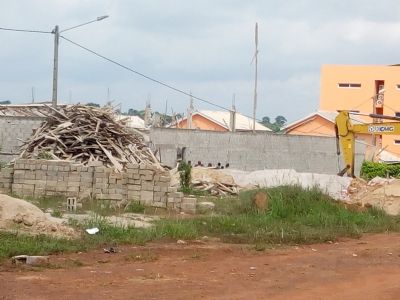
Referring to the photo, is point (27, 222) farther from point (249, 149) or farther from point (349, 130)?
point (249, 149)

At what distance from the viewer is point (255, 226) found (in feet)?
49.6

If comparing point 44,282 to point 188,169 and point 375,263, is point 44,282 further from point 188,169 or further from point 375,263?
point 188,169

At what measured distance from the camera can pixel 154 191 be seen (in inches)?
669

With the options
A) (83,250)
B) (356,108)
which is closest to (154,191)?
(83,250)

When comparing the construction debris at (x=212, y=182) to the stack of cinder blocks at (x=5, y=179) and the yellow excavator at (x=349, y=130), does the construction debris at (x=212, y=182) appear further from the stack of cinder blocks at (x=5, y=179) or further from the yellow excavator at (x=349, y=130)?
the stack of cinder blocks at (x=5, y=179)

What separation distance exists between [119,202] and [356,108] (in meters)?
40.3

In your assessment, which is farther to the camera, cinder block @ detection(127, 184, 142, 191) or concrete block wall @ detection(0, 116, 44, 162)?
concrete block wall @ detection(0, 116, 44, 162)

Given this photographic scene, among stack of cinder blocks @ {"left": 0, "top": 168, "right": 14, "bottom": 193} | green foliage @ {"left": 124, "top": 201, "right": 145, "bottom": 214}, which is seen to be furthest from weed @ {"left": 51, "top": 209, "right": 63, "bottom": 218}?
stack of cinder blocks @ {"left": 0, "top": 168, "right": 14, "bottom": 193}

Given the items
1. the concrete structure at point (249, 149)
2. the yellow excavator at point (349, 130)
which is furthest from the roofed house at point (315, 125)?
the yellow excavator at point (349, 130)

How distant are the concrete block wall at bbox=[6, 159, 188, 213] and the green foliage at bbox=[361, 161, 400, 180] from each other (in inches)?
787

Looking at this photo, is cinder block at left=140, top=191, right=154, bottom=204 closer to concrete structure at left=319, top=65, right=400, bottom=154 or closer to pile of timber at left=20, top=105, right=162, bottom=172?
pile of timber at left=20, top=105, right=162, bottom=172

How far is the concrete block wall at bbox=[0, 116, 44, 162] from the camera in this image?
926 inches

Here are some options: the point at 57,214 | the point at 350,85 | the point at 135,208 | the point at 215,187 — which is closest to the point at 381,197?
the point at 215,187

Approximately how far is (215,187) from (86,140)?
5.31m
